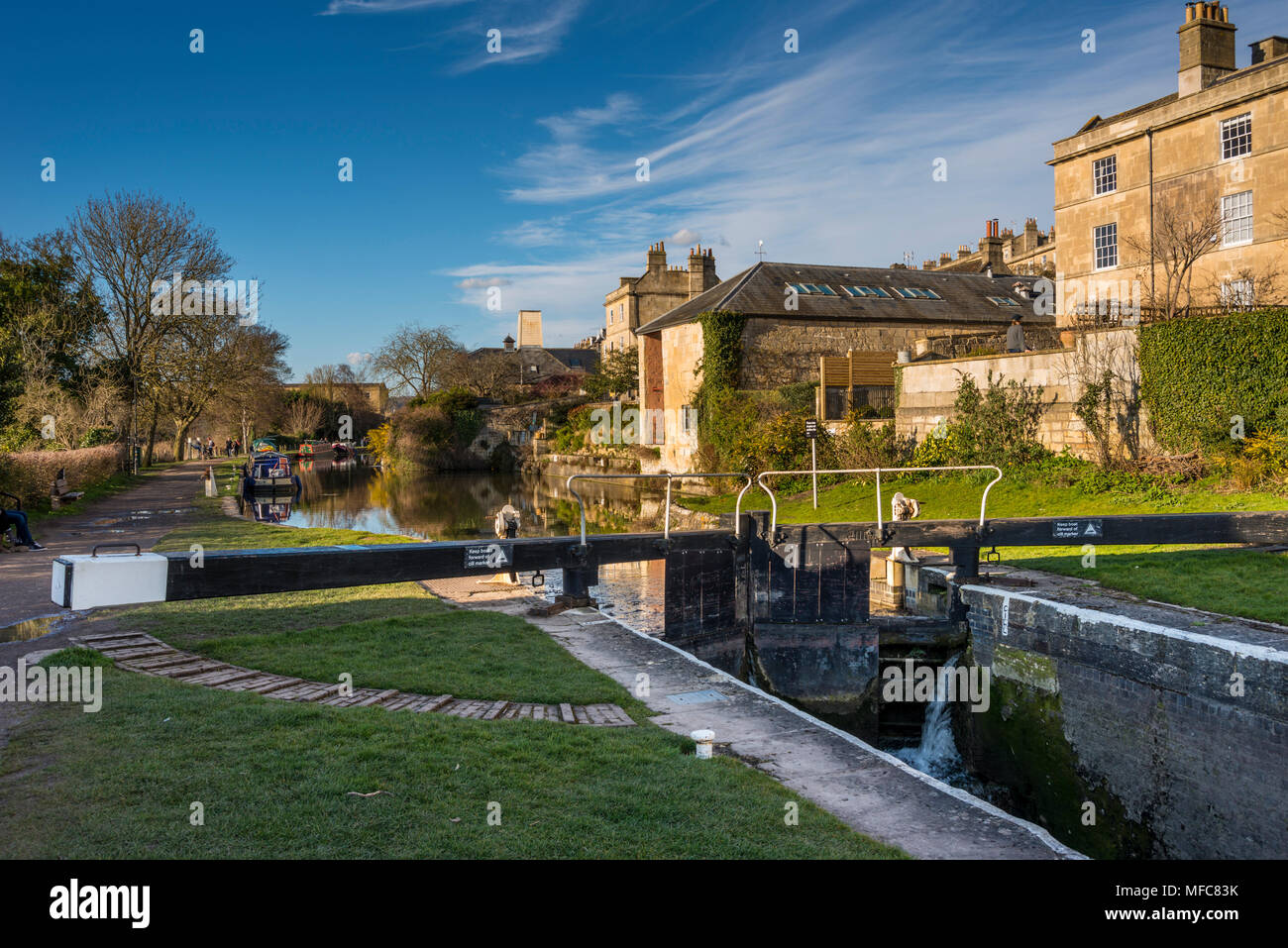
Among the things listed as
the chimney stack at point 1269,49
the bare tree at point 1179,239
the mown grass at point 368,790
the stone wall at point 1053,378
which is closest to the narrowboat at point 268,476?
the stone wall at point 1053,378

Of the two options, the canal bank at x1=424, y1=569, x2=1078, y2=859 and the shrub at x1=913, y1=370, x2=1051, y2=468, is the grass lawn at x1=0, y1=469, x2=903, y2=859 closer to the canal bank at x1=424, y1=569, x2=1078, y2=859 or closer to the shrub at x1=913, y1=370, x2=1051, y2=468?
the canal bank at x1=424, y1=569, x2=1078, y2=859

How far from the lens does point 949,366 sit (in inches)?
894

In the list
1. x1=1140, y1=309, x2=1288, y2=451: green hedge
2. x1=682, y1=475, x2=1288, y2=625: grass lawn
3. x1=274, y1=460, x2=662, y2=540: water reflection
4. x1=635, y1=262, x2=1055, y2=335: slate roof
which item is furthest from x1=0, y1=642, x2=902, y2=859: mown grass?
x1=635, y1=262, x2=1055, y2=335: slate roof

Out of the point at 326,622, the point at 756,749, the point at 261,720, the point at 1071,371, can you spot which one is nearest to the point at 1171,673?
the point at 756,749

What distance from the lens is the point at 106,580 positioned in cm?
591

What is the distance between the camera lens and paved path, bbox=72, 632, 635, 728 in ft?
20.3

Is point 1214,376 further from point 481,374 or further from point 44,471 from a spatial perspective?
point 481,374

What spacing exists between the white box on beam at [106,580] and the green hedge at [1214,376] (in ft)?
60.4

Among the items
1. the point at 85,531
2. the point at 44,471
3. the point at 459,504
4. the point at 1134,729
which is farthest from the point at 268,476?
the point at 1134,729

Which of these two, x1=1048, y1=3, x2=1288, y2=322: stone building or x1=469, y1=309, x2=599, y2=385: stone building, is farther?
x1=469, y1=309, x2=599, y2=385: stone building

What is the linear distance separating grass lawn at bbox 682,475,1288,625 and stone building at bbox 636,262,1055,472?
792cm

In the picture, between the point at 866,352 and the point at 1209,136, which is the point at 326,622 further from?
the point at 1209,136

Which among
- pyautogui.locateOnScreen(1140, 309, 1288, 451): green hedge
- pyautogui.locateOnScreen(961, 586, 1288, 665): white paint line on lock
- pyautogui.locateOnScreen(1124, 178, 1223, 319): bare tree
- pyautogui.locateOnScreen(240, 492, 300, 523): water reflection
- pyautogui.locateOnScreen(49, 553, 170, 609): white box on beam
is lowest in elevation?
pyautogui.locateOnScreen(961, 586, 1288, 665): white paint line on lock
